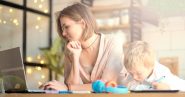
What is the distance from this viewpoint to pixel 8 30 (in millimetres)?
2762

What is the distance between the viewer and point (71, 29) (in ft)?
7.72

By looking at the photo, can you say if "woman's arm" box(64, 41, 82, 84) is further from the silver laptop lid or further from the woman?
the silver laptop lid

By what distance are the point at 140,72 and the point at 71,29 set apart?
57cm

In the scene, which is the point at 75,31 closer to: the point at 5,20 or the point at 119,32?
the point at 119,32

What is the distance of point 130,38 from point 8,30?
107 cm

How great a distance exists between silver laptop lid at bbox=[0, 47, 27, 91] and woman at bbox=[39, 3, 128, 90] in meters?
0.22

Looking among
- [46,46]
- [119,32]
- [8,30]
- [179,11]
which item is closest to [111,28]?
[119,32]

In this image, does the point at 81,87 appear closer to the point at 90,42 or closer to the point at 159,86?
the point at 90,42

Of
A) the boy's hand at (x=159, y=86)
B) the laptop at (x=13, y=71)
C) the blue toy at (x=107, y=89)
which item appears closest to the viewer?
the blue toy at (x=107, y=89)

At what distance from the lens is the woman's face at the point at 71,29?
234cm

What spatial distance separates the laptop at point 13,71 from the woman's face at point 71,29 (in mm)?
349

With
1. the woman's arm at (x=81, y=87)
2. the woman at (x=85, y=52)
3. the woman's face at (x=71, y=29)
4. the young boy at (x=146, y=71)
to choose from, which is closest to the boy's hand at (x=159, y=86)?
the young boy at (x=146, y=71)

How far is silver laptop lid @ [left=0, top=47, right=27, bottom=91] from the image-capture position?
2.24m

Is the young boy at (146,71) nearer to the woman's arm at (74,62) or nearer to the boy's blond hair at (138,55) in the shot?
the boy's blond hair at (138,55)
